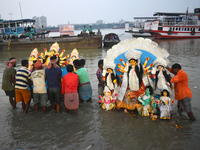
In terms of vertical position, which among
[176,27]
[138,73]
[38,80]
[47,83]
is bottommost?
[47,83]

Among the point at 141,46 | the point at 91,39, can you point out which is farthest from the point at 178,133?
the point at 91,39

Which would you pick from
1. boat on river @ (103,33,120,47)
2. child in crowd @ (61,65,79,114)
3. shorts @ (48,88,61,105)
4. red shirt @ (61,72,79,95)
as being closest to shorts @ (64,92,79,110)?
child in crowd @ (61,65,79,114)

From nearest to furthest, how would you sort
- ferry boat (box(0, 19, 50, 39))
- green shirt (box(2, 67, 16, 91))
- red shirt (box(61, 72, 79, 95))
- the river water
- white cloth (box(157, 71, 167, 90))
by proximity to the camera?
the river water → white cloth (box(157, 71, 167, 90)) → red shirt (box(61, 72, 79, 95)) → green shirt (box(2, 67, 16, 91)) → ferry boat (box(0, 19, 50, 39))

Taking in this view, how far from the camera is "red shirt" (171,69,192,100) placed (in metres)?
3.72

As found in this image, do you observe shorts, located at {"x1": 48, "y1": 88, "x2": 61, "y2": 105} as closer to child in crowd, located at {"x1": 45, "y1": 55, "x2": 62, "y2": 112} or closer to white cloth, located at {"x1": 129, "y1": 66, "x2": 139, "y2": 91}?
child in crowd, located at {"x1": 45, "y1": 55, "x2": 62, "y2": 112}

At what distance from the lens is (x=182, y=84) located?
12.6ft

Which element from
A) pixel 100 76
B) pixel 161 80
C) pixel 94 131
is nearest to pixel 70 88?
pixel 100 76

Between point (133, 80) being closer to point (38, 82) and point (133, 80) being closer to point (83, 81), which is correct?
point (83, 81)

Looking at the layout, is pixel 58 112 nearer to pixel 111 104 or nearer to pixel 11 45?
pixel 111 104

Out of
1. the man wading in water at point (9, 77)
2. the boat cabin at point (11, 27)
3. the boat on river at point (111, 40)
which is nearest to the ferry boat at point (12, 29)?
the boat cabin at point (11, 27)

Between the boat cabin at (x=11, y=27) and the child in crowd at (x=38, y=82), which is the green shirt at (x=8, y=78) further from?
the boat cabin at (x=11, y=27)

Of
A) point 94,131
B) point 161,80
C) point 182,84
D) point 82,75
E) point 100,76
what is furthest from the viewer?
point 100,76

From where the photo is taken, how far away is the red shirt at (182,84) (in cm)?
372

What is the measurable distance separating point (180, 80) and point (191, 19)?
117 feet
